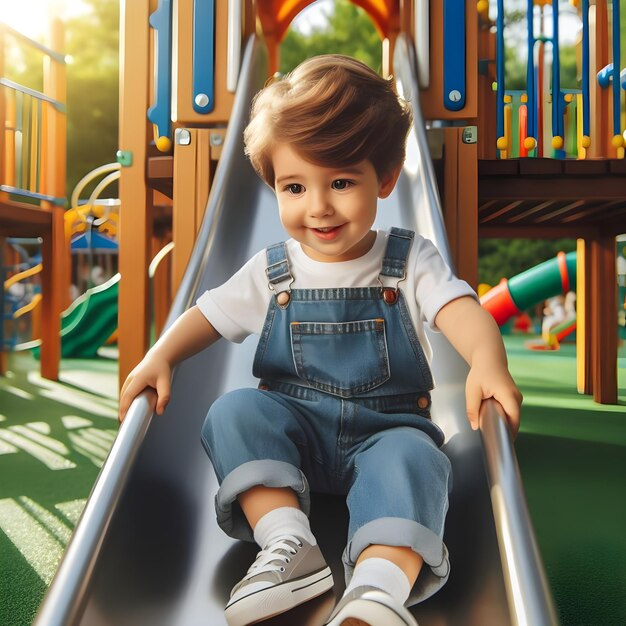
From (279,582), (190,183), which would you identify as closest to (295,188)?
(279,582)

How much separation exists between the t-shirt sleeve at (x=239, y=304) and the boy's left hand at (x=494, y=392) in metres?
0.38

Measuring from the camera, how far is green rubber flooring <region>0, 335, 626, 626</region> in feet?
3.92

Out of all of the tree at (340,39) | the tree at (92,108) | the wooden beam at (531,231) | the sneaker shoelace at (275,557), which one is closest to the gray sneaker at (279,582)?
the sneaker shoelace at (275,557)

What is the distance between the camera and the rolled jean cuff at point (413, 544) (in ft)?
2.74

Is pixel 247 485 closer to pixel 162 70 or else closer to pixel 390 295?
pixel 390 295

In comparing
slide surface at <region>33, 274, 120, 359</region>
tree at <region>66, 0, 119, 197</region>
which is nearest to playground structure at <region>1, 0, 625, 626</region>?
slide surface at <region>33, 274, 120, 359</region>

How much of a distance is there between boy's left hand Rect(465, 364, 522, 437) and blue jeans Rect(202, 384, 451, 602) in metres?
0.08

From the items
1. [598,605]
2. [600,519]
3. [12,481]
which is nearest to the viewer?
[598,605]

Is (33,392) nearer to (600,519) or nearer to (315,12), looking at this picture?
(600,519)

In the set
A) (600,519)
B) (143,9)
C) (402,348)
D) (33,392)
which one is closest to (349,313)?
(402,348)

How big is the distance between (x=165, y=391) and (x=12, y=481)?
1067mm

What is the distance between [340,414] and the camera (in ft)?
3.45

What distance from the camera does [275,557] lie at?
85 cm

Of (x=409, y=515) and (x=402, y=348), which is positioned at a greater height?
(x=402, y=348)
